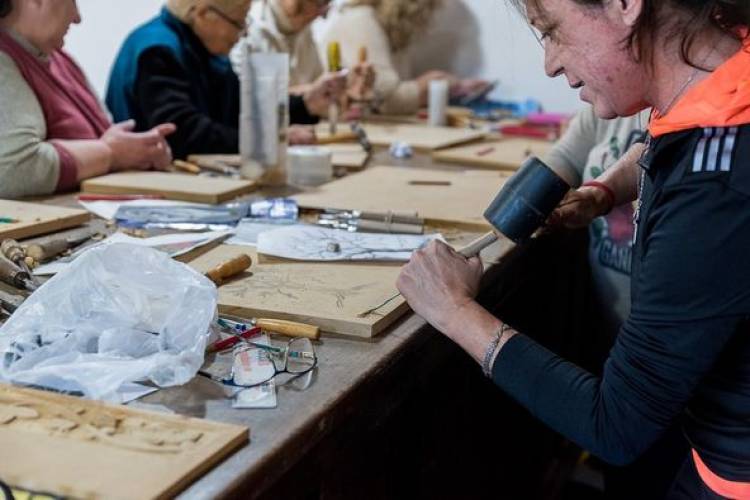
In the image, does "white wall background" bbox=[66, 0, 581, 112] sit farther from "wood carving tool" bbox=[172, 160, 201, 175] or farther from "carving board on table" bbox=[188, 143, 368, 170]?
"wood carving tool" bbox=[172, 160, 201, 175]

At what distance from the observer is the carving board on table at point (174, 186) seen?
5.57ft

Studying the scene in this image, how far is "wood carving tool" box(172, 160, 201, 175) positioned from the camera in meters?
1.99

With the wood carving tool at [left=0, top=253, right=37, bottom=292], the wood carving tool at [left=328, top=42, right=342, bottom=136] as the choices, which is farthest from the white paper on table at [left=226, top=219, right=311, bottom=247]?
the wood carving tool at [left=328, top=42, right=342, bottom=136]

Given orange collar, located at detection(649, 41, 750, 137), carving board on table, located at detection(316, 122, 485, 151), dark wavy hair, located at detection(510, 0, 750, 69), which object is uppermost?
dark wavy hair, located at detection(510, 0, 750, 69)

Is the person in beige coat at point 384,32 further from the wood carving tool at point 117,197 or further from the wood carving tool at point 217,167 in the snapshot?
the wood carving tool at point 117,197

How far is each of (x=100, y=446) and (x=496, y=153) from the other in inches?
71.6

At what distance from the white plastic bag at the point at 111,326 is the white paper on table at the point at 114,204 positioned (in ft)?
1.93

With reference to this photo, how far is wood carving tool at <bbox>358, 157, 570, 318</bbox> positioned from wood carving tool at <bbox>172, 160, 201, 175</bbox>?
0.98 meters

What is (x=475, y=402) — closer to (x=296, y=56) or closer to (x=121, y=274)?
(x=121, y=274)

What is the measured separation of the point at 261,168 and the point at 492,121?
150 cm

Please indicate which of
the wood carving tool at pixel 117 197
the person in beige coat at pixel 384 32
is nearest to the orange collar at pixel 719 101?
the wood carving tool at pixel 117 197

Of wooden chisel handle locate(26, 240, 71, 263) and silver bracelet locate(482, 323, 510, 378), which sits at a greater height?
silver bracelet locate(482, 323, 510, 378)

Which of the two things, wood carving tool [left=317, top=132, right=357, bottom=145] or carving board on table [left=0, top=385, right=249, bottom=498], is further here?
wood carving tool [left=317, top=132, right=357, bottom=145]

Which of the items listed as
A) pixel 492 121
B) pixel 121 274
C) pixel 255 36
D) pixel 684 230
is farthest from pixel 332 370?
pixel 492 121
